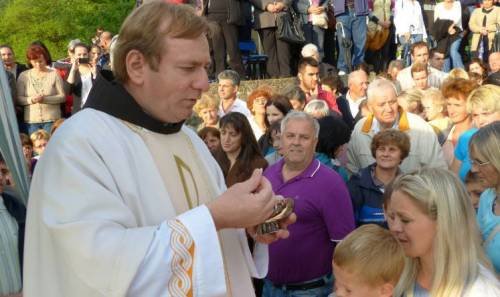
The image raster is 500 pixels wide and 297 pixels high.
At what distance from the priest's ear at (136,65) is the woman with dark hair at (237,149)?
347cm

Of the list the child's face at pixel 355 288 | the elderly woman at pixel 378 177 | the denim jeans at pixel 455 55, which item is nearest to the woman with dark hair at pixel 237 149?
the elderly woman at pixel 378 177

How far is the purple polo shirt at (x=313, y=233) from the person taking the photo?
16.4 feet

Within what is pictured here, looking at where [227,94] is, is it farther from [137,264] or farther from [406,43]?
[137,264]

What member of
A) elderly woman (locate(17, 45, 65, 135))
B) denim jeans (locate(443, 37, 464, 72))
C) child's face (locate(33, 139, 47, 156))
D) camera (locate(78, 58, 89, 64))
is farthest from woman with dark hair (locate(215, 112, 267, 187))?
denim jeans (locate(443, 37, 464, 72))

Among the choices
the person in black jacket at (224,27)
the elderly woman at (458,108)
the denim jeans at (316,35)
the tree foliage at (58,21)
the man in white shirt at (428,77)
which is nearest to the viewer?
the elderly woman at (458,108)

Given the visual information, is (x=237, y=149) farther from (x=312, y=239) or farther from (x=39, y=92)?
(x=39, y=92)

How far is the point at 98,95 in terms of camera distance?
9.15ft

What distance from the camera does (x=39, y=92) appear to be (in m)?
9.53

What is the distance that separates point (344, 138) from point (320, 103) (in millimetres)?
728

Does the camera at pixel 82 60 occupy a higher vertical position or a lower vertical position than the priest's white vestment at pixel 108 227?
higher

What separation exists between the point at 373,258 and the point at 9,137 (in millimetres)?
1522

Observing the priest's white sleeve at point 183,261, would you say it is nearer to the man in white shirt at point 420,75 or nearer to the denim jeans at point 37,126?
the man in white shirt at point 420,75

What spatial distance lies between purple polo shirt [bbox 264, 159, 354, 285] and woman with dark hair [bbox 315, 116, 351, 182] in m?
0.96

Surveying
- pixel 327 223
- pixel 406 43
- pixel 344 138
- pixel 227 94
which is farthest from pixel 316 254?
pixel 406 43
